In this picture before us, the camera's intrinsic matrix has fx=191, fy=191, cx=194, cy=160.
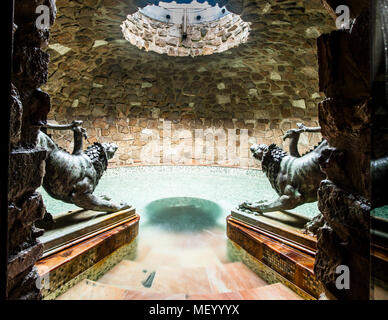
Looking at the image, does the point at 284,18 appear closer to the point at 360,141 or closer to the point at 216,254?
the point at 360,141

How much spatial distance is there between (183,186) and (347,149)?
2812 millimetres

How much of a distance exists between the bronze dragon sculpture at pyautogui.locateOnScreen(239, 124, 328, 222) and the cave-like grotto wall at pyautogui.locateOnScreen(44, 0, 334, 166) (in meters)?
1.97

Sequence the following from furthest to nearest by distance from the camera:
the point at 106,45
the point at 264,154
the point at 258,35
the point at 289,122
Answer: the point at 289,122 → the point at 106,45 → the point at 258,35 → the point at 264,154

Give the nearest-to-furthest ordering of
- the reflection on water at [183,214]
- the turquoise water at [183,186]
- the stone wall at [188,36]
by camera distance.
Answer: the reflection on water at [183,214]
the turquoise water at [183,186]
the stone wall at [188,36]

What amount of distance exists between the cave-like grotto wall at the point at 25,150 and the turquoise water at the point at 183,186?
1.34m

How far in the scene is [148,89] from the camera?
4.73m

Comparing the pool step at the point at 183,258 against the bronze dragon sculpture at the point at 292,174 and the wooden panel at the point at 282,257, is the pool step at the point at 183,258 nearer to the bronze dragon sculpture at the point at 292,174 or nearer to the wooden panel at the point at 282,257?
the wooden panel at the point at 282,257

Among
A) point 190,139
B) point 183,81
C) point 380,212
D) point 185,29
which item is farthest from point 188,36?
point 380,212

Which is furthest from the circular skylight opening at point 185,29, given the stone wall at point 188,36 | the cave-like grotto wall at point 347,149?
the cave-like grotto wall at point 347,149

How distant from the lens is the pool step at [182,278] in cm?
108

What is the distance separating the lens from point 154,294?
2.84 ft
